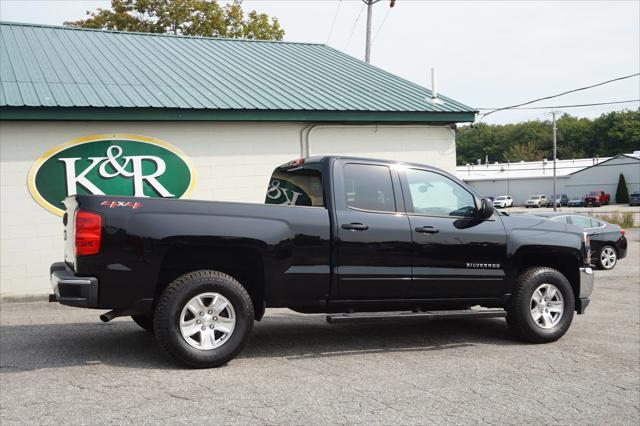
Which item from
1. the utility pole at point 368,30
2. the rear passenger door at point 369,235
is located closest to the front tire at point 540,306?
the rear passenger door at point 369,235

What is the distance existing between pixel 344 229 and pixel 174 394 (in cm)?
229

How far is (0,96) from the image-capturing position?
34.9ft

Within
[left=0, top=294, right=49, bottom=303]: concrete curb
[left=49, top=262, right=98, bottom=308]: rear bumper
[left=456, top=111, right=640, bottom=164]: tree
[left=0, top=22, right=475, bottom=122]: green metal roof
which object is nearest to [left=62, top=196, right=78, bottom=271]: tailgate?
[left=49, top=262, right=98, bottom=308]: rear bumper

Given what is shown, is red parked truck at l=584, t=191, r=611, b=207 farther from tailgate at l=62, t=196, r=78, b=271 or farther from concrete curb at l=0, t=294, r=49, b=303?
tailgate at l=62, t=196, r=78, b=271

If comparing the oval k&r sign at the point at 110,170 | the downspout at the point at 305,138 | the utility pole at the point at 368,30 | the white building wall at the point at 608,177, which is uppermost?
the utility pole at the point at 368,30

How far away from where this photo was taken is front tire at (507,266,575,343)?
718 cm

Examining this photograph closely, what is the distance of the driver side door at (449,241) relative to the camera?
676 cm

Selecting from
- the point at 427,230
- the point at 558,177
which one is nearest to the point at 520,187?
the point at 558,177

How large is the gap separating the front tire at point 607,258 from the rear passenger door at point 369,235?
11.8 m

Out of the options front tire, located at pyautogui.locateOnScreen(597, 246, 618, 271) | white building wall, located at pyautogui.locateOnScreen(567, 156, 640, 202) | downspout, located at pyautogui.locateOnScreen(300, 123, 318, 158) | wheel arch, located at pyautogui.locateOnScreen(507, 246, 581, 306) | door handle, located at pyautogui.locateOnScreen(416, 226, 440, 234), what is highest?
white building wall, located at pyautogui.locateOnScreen(567, 156, 640, 202)

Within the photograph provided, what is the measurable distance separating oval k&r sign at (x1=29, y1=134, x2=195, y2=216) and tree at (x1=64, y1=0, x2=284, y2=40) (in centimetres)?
1922

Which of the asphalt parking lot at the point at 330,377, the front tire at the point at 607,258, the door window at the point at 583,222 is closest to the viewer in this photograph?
the asphalt parking lot at the point at 330,377

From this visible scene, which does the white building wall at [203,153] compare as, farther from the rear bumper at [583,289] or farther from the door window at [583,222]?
the rear bumper at [583,289]

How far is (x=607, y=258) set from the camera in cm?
1677
